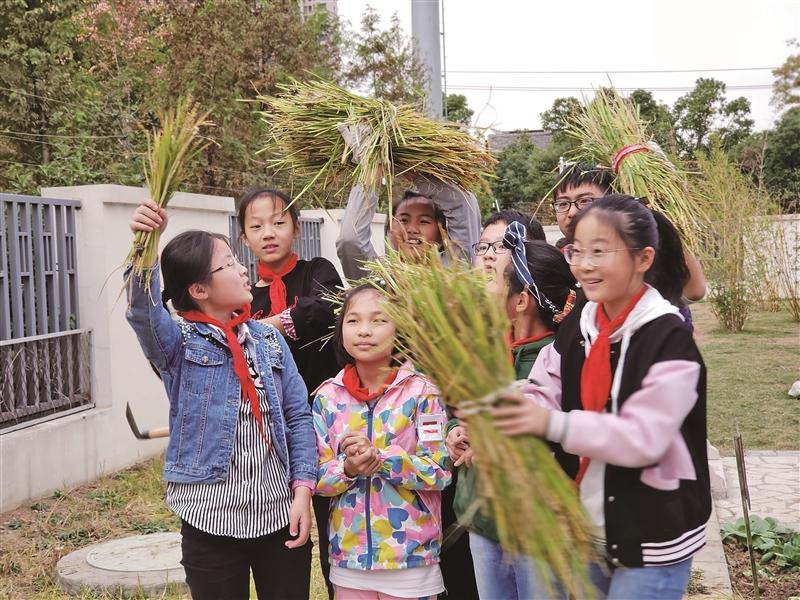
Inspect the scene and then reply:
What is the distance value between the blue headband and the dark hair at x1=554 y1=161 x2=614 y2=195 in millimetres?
538

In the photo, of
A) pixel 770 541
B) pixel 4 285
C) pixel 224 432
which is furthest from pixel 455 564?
pixel 4 285

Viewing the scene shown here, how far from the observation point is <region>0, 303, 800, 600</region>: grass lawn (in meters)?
4.23

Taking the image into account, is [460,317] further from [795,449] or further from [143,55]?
[143,55]

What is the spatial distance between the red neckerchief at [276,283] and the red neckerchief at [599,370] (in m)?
1.33

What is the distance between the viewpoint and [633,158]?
3053 millimetres

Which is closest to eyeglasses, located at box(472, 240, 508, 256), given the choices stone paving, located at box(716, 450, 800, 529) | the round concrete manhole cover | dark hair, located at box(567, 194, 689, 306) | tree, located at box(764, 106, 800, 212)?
dark hair, located at box(567, 194, 689, 306)

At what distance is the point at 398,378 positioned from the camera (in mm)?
2711

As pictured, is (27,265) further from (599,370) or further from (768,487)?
(768,487)

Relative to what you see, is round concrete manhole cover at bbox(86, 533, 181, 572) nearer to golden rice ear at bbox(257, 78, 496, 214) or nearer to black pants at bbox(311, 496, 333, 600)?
black pants at bbox(311, 496, 333, 600)

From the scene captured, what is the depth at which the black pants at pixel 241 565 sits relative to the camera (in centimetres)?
245

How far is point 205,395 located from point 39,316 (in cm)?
354

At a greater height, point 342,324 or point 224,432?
point 342,324

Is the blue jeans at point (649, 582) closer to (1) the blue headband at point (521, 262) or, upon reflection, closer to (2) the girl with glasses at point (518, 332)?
(2) the girl with glasses at point (518, 332)

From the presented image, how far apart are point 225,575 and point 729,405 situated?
22.7 ft
